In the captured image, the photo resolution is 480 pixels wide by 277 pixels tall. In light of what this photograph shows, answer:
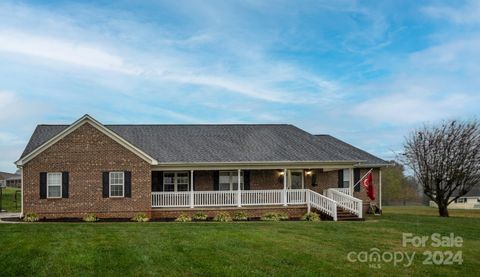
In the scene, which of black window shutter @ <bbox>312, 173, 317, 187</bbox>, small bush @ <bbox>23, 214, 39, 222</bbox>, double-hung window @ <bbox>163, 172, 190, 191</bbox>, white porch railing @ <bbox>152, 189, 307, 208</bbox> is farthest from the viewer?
black window shutter @ <bbox>312, 173, 317, 187</bbox>

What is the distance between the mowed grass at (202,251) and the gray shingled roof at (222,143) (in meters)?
8.43

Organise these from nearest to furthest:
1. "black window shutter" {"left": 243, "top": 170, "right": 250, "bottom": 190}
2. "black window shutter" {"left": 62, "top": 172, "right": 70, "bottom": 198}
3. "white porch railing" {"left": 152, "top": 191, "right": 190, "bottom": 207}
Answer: "black window shutter" {"left": 62, "top": 172, "right": 70, "bottom": 198}, "white porch railing" {"left": 152, "top": 191, "right": 190, "bottom": 207}, "black window shutter" {"left": 243, "top": 170, "right": 250, "bottom": 190}

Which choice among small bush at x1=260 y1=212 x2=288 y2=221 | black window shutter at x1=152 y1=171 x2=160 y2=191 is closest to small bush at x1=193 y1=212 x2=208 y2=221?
black window shutter at x1=152 y1=171 x2=160 y2=191

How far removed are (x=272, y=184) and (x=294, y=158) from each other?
7.28ft

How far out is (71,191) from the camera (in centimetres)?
2542

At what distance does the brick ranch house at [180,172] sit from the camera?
83.2 feet

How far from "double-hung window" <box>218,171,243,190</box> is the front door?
319 cm

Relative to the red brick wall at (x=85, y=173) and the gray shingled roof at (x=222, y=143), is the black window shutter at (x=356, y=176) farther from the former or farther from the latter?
the red brick wall at (x=85, y=173)

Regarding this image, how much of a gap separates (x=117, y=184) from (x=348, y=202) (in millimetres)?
12156

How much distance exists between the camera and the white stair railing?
26.1 m

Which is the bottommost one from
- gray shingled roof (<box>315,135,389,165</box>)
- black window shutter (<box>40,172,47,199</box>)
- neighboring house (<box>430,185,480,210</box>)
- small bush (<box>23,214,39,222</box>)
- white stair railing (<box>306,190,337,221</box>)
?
neighboring house (<box>430,185,480,210</box>)

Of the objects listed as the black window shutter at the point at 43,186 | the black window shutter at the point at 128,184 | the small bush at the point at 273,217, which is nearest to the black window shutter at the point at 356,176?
the small bush at the point at 273,217

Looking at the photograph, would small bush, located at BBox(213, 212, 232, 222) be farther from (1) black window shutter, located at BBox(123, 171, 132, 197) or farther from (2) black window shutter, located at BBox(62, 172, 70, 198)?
(2) black window shutter, located at BBox(62, 172, 70, 198)

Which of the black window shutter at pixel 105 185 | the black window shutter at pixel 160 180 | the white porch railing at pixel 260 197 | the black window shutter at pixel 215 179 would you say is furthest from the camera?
the black window shutter at pixel 215 179
